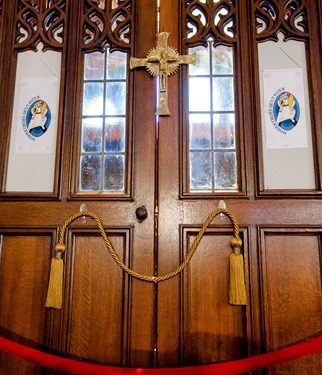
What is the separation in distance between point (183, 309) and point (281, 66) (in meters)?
1.22

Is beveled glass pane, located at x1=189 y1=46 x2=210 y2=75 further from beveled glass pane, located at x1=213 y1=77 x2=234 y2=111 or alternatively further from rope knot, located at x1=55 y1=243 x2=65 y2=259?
rope knot, located at x1=55 y1=243 x2=65 y2=259

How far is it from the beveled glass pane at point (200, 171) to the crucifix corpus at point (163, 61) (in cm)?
35

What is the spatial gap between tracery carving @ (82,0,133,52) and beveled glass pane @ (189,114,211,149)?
0.49 m

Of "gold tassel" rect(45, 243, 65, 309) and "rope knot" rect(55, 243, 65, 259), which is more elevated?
"rope knot" rect(55, 243, 65, 259)

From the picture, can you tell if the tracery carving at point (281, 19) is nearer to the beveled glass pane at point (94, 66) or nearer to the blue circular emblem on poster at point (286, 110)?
the blue circular emblem on poster at point (286, 110)

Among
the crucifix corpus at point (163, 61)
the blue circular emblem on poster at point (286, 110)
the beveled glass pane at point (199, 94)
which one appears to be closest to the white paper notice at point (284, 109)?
the blue circular emblem on poster at point (286, 110)

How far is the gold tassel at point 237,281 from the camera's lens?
5.40ft

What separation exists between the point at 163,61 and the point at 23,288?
4.02 ft

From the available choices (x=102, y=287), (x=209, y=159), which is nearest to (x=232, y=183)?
(x=209, y=159)

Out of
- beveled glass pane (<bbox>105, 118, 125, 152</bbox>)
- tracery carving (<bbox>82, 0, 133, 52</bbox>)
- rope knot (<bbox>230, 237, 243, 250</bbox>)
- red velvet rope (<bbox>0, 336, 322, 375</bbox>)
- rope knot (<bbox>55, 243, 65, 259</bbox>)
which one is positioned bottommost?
red velvet rope (<bbox>0, 336, 322, 375</bbox>)

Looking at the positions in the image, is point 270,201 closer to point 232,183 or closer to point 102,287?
point 232,183

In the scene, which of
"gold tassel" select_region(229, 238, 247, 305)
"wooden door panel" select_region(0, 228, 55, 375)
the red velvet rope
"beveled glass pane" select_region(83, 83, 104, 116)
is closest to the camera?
the red velvet rope

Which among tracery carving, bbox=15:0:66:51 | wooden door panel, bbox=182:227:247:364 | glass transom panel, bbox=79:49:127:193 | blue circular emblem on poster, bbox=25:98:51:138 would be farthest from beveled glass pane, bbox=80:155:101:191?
tracery carving, bbox=15:0:66:51

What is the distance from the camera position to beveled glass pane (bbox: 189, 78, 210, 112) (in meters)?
1.95
